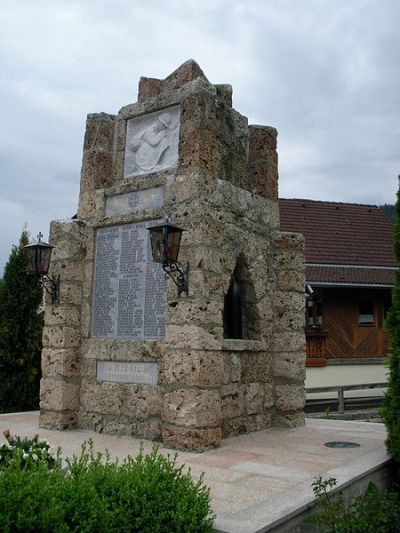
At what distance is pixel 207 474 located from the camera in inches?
164

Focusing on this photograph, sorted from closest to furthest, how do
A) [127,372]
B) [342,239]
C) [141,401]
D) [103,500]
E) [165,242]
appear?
1. [103,500]
2. [165,242]
3. [141,401]
4. [127,372]
5. [342,239]

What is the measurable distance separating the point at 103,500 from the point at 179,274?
297cm

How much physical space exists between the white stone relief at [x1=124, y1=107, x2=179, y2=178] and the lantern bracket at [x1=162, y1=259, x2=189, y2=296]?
126 centimetres

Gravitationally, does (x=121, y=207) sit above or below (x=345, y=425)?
above

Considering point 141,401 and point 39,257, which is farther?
point 39,257

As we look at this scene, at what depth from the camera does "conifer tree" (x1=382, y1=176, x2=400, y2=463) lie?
462 centimetres

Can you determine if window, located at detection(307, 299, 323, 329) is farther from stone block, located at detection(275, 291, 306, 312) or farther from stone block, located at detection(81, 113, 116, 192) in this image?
stone block, located at detection(81, 113, 116, 192)

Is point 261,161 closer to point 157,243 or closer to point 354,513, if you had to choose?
point 157,243

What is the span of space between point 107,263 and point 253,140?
2373 millimetres

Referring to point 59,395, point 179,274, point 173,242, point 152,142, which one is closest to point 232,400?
point 179,274

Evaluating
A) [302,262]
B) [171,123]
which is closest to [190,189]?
[171,123]

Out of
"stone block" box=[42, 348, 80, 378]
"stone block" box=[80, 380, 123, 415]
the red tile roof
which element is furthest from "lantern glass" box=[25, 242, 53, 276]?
the red tile roof

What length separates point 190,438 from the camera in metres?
5.11

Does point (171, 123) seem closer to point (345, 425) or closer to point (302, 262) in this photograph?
point (302, 262)
